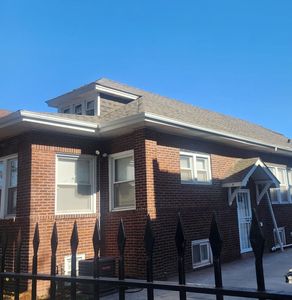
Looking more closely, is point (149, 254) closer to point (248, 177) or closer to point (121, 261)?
point (121, 261)

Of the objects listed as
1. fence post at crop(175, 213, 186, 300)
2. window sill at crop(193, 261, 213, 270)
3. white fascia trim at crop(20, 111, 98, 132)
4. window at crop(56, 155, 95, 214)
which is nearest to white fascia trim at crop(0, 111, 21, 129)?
white fascia trim at crop(20, 111, 98, 132)

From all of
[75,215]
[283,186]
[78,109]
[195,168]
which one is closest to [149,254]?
[75,215]

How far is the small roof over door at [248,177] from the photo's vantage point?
11.7m

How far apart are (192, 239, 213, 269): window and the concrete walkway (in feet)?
0.90

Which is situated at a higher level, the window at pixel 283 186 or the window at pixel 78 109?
the window at pixel 78 109

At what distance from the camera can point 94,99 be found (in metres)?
13.3

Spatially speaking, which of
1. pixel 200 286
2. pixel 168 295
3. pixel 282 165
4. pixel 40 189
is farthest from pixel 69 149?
pixel 282 165

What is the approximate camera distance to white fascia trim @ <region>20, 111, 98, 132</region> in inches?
332

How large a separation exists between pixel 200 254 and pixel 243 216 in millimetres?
3024

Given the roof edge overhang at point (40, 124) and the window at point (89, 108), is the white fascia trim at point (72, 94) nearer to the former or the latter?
the window at point (89, 108)

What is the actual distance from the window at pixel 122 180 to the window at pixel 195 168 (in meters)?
1.69

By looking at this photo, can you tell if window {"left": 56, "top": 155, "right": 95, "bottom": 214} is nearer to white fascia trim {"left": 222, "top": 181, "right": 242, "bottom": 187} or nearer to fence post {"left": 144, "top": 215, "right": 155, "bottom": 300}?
white fascia trim {"left": 222, "top": 181, "right": 242, "bottom": 187}

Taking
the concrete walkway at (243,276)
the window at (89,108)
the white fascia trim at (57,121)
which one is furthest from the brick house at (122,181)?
the window at (89,108)

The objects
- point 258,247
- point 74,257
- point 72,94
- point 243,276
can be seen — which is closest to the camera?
point 258,247
